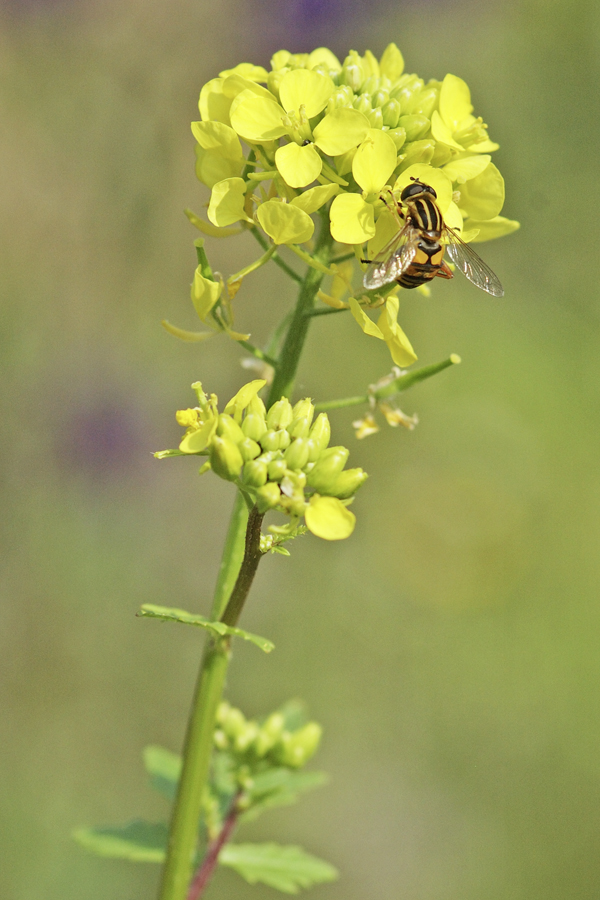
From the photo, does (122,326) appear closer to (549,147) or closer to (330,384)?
(330,384)

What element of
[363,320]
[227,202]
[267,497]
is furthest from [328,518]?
[227,202]

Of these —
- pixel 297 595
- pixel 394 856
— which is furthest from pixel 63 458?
pixel 394 856

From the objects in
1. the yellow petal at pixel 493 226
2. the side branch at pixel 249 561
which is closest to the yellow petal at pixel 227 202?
the yellow petal at pixel 493 226

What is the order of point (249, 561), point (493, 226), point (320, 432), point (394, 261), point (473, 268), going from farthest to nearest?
point (473, 268) → point (493, 226) → point (394, 261) → point (320, 432) → point (249, 561)

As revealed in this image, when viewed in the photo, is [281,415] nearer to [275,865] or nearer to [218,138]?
[218,138]

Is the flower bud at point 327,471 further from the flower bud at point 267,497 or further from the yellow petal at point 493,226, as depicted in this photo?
the yellow petal at point 493,226
